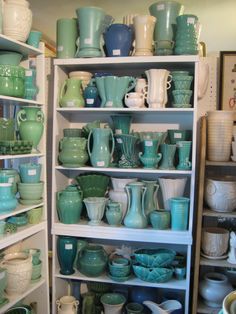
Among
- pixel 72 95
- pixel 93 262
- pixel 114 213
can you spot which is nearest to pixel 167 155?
pixel 114 213

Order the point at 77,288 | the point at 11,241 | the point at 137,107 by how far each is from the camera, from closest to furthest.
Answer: the point at 11,241 < the point at 137,107 < the point at 77,288

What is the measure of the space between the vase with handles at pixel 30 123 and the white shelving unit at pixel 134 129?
0.53 ft

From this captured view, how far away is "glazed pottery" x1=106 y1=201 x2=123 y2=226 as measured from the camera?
7.02 feet

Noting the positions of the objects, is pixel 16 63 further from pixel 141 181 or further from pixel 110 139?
pixel 141 181

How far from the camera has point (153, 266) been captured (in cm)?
208

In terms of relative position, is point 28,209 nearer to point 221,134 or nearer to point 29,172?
point 29,172

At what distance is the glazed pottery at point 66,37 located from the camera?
2.16 m

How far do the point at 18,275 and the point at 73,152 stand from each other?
795 mm

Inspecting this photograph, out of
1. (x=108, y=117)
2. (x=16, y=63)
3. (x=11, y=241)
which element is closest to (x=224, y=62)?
(x=108, y=117)

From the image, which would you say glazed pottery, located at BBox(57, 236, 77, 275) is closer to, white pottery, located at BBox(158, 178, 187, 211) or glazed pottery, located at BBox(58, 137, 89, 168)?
glazed pottery, located at BBox(58, 137, 89, 168)

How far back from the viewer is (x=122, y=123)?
219 cm

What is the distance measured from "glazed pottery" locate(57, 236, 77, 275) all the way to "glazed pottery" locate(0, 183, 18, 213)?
509 millimetres

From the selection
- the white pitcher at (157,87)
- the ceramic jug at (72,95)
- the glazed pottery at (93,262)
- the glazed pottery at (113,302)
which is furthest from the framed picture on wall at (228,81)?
the glazed pottery at (113,302)

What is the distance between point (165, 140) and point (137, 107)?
1.10ft
